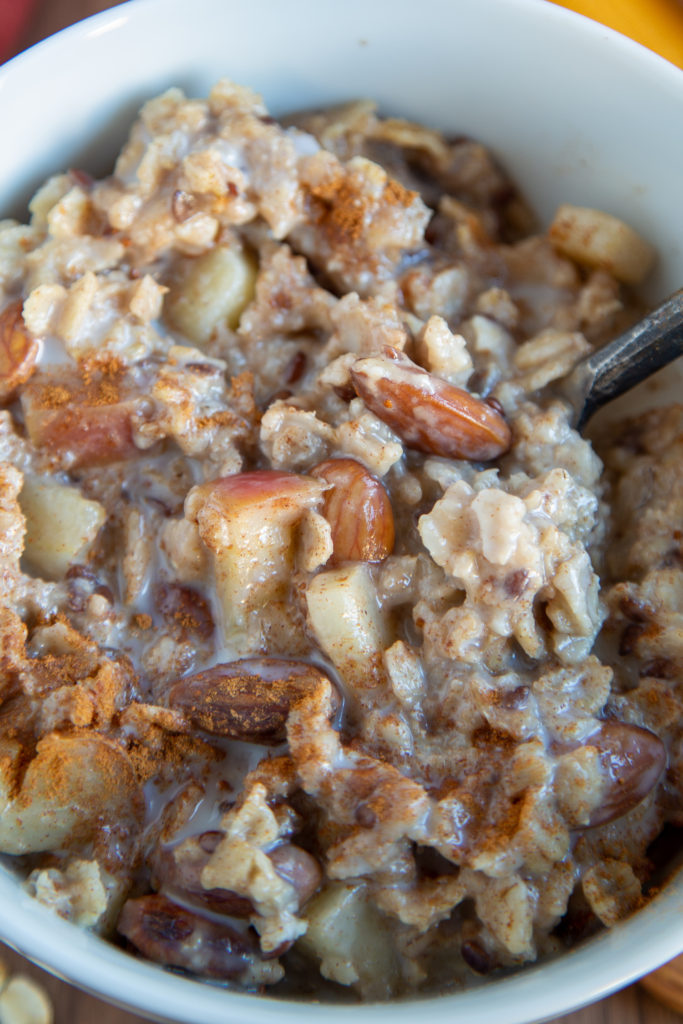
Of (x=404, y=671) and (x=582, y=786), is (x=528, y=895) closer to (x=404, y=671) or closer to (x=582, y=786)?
(x=582, y=786)

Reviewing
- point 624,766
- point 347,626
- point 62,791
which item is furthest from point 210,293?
point 624,766

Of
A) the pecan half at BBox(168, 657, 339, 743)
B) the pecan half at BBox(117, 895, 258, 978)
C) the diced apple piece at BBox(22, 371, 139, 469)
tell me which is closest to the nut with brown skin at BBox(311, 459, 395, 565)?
the pecan half at BBox(168, 657, 339, 743)

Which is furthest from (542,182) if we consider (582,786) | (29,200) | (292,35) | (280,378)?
(582,786)

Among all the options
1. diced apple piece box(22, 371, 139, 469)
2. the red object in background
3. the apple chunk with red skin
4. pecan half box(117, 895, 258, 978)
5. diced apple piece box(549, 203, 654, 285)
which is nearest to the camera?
pecan half box(117, 895, 258, 978)

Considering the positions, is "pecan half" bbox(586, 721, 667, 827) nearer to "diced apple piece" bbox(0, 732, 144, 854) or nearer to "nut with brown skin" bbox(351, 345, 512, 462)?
"nut with brown skin" bbox(351, 345, 512, 462)

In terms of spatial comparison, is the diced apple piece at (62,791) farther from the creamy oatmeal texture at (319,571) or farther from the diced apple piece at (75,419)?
the diced apple piece at (75,419)

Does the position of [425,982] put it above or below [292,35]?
below

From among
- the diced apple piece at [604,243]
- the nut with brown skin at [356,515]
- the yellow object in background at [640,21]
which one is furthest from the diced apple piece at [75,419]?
the yellow object in background at [640,21]
